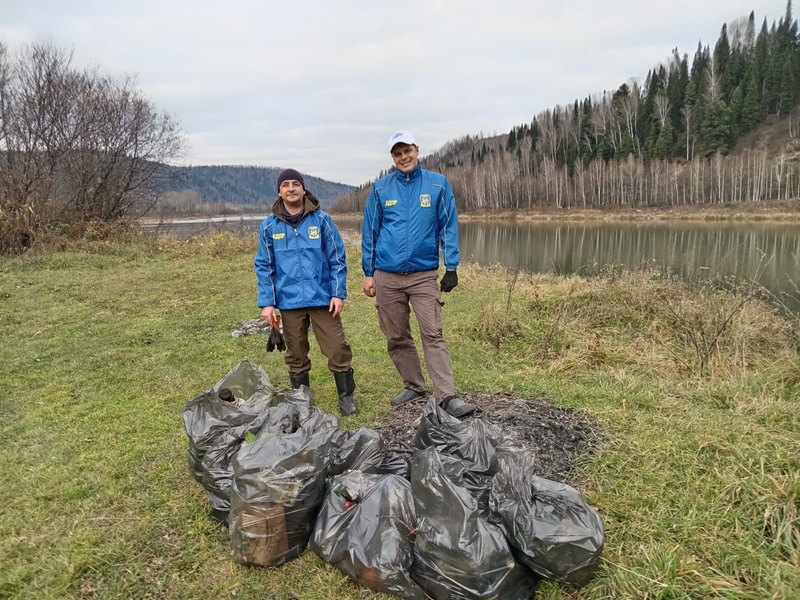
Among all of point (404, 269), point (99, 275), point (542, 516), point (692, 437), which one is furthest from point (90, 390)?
point (99, 275)

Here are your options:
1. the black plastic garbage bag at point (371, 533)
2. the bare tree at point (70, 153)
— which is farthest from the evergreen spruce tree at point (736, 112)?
the black plastic garbage bag at point (371, 533)

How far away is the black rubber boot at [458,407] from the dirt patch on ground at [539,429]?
0.09 m

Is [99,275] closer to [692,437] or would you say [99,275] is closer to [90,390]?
[90,390]

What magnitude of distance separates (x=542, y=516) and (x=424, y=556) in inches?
20.7

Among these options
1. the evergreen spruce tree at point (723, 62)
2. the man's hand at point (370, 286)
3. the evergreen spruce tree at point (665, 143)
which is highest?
the evergreen spruce tree at point (723, 62)

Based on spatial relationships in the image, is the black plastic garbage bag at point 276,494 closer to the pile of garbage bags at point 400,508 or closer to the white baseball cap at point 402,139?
the pile of garbage bags at point 400,508

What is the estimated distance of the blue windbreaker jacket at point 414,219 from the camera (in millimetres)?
3693

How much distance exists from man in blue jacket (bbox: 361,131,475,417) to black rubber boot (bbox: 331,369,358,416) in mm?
655

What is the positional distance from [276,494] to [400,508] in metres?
0.57

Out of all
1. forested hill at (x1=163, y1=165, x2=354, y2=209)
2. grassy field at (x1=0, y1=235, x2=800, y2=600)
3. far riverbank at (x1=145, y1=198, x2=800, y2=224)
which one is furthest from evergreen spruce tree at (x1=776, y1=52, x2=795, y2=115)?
forested hill at (x1=163, y1=165, x2=354, y2=209)

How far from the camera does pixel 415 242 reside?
3721mm

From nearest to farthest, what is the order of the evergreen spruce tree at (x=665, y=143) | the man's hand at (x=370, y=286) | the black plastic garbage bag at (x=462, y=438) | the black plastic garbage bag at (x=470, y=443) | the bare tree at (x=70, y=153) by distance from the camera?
the black plastic garbage bag at (x=470, y=443) < the black plastic garbage bag at (x=462, y=438) < the man's hand at (x=370, y=286) < the bare tree at (x=70, y=153) < the evergreen spruce tree at (x=665, y=143)

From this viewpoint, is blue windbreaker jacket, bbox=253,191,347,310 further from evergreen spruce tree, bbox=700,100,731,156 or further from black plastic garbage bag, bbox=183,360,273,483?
evergreen spruce tree, bbox=700,100,731,156

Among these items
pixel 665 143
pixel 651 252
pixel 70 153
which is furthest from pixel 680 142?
pixel 70 153
